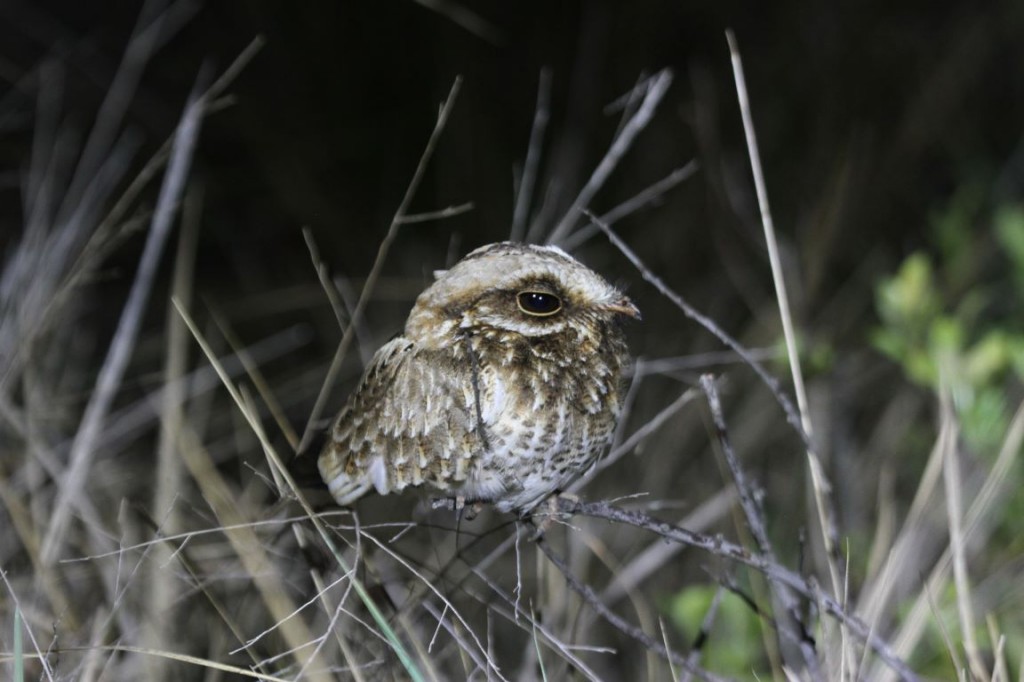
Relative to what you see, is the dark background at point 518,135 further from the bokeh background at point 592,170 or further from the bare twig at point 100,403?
the bare twig at point 100,403

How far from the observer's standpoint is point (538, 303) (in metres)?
1.40

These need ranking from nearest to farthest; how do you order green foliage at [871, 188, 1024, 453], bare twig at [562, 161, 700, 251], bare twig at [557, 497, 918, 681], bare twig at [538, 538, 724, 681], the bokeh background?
bare twig at [557, 497, 918, 681]
bare twig at [538, 538, 724, 681]
bare twig at [562, 161, 700, 251]
green foliage at [871, 188, 1024, 453]
the bokeh background

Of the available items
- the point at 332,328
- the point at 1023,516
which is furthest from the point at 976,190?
the point at 332,328

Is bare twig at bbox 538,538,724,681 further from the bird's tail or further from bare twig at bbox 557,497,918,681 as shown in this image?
the bird's tail

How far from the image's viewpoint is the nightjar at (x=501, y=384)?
1389mm

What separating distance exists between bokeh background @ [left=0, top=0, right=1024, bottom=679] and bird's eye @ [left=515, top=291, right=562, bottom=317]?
1465mm

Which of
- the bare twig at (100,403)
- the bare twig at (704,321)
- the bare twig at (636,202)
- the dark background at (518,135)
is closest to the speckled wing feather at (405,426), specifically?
the bare twig at (704,321)

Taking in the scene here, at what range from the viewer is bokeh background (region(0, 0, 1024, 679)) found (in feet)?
9.87

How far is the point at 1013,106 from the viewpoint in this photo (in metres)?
4.14

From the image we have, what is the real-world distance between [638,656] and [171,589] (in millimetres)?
1138

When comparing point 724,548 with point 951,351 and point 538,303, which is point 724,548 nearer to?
point 538,303

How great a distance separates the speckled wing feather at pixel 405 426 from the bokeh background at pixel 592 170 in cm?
128

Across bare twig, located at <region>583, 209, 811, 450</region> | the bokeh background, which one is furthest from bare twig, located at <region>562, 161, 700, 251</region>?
the bokeh background

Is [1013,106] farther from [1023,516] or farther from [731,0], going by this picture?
[1023,516]
